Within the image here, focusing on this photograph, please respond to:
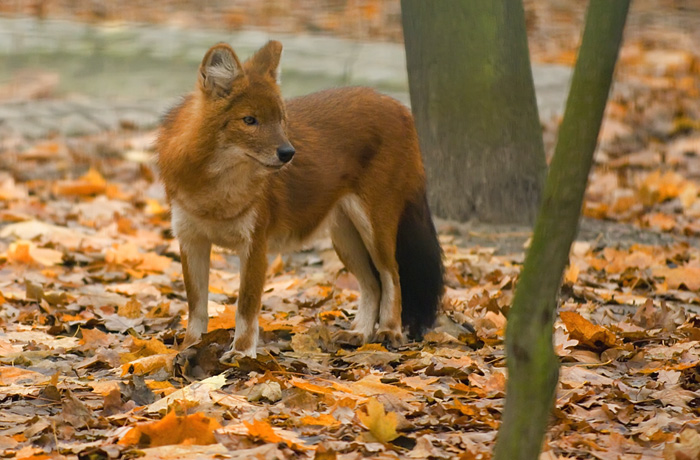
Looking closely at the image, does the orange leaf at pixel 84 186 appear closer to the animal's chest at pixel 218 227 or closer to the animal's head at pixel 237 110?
the animal's chest at pixel 218 227

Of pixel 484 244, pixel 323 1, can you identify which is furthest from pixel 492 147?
pixel 323 1

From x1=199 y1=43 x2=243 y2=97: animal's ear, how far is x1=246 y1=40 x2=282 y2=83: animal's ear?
183mm

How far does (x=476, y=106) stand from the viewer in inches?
278

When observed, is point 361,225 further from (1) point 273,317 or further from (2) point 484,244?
(2) point 484,244

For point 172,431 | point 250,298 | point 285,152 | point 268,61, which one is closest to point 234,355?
point 250,298

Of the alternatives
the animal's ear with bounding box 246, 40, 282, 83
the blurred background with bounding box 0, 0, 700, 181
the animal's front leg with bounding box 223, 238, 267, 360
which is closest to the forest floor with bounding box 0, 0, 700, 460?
the animal's front leg with bounding box 223, 238, 267, 360

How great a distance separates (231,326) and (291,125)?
43.7 inches

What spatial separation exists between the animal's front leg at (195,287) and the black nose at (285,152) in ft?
2.20

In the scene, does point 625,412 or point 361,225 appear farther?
point 361,225

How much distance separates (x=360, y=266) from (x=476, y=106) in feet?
7.03

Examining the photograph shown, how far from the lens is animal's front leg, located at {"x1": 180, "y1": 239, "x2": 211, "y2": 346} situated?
4.87 m

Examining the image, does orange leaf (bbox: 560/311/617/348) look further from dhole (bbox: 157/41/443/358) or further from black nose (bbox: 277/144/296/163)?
black nose (bbox: 277/144/296/163)

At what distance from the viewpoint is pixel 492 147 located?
7098mm

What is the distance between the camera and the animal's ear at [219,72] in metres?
4.61
